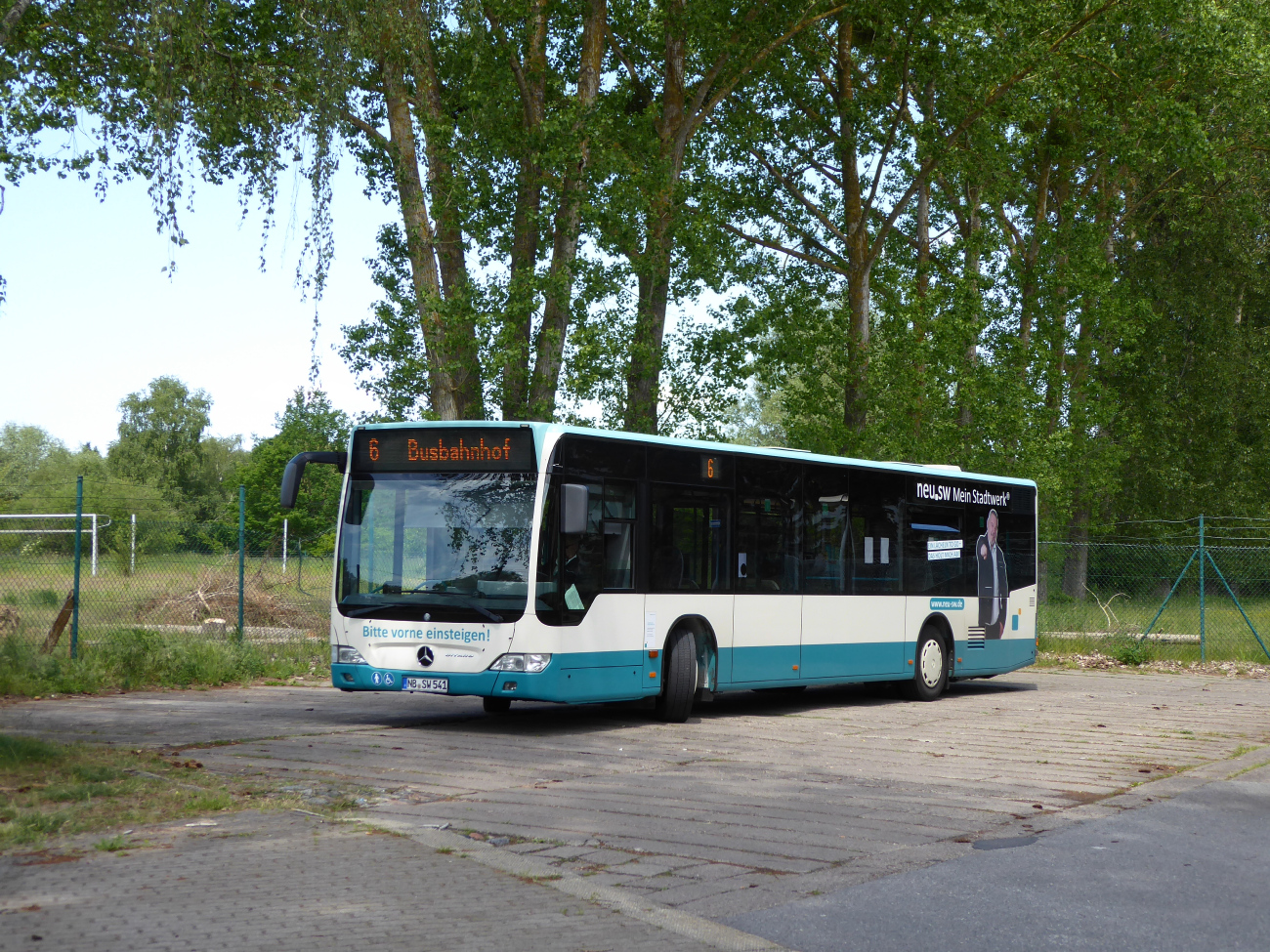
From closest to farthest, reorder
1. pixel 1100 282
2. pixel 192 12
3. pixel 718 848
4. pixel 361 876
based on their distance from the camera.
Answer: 1. pixel 361 876
2. pixel 718 848
3. pixel 192 12
4. pixel 1100 282

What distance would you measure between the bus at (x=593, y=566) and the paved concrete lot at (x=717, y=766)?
2.12 ft

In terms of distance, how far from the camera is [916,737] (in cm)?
1309

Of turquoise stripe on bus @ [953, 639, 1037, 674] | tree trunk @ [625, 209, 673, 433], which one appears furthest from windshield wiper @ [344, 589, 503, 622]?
tree trunk @ [625, 209, 673, 433]

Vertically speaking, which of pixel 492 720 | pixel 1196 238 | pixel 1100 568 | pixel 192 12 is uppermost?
pixel 1196 238

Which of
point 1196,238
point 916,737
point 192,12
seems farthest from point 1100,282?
point 192,12

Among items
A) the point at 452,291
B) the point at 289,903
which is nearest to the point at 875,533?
the point at 452,291

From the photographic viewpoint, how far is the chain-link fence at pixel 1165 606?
77.9 feet

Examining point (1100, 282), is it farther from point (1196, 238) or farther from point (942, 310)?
point (1196, 238)

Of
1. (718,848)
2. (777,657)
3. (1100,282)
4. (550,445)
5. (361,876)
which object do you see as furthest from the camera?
(1100,282)

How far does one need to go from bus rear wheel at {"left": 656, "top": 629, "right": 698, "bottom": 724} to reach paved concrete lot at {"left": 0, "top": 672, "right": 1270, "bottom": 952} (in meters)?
0.34

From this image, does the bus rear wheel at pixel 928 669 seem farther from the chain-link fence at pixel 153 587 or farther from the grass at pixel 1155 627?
the chain-link fence at pixel 153 587

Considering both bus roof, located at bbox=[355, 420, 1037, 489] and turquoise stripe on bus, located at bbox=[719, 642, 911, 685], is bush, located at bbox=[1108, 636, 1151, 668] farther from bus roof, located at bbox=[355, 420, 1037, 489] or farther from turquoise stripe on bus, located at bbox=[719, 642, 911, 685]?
turquoise stripe on bus, located at bbox=[719, 642, 911, 685]

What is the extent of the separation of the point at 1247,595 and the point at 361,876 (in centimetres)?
2268

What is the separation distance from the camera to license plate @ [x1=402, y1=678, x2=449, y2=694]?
1241cm
